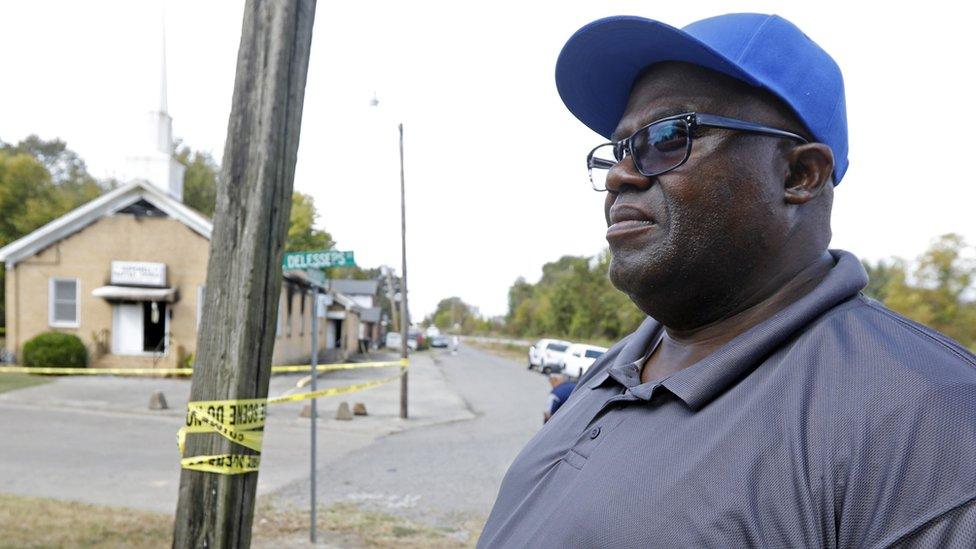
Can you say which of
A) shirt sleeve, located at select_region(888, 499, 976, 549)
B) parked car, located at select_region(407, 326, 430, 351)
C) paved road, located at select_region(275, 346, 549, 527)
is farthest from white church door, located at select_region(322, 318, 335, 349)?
shirt sleeve, located at select_region(888, 499, 976, 549)

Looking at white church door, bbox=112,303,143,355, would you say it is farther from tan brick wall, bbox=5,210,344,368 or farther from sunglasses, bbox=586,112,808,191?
sunglasses, bbox=586,112,808,191

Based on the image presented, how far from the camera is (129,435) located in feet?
39.3

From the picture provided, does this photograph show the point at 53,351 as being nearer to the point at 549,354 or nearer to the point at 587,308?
the point at 549,354

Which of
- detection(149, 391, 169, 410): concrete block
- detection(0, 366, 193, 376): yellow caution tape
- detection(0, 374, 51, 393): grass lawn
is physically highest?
detection(0, 366, 193, 376): yellow caution tape

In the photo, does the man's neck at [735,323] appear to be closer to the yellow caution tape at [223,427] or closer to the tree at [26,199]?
the yellow caution tape at [223,427]

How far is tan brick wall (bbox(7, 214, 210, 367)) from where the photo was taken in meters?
21.7

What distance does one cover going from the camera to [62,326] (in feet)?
71.0

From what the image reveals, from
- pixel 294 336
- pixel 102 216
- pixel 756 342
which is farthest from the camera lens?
pixel 294 336

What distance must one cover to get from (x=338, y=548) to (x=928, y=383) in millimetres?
6084

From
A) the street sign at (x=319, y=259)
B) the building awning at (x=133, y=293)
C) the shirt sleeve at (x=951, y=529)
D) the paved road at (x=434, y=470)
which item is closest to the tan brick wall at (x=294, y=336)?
the building awning at (x=133, y=293)

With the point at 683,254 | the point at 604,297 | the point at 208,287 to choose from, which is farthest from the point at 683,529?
the point at 604,297

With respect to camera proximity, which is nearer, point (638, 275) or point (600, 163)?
point (638, 275)

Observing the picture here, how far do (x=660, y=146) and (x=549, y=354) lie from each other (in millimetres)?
31839

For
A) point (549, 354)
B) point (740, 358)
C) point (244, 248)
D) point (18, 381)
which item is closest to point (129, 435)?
point (18, 381)
